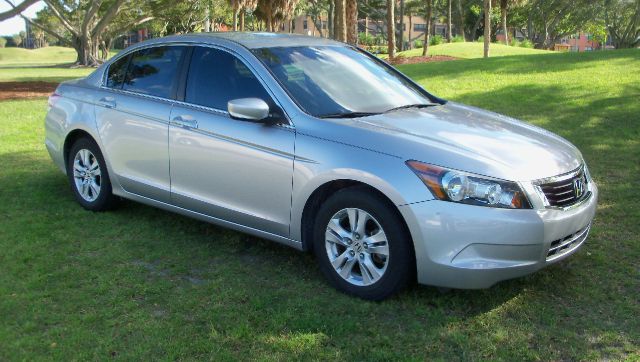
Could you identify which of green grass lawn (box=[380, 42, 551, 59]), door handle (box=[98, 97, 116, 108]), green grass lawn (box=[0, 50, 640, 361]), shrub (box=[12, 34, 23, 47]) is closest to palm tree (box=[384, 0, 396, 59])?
green grass lawn (box=[380, 42, 551, 59])

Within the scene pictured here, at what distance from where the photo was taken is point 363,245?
411 centimetres

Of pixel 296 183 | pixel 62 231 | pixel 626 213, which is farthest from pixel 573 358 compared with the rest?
pixel 62 231

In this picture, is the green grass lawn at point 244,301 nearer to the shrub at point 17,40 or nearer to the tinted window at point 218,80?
the tinted window at point 218,80

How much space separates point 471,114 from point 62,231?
362 cm

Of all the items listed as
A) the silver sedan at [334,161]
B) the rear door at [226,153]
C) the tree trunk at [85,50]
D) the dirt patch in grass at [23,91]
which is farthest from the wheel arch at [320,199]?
the tree trunk at [85,50]

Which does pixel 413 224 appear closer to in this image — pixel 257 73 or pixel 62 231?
pixel 257 73

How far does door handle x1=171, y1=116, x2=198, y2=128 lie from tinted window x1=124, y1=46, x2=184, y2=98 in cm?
32

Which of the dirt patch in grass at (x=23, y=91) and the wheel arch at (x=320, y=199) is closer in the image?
the wheel arch at (x=320, y=199)

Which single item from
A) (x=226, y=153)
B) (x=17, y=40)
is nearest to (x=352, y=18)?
(x=226, y=153)

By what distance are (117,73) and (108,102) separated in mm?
382

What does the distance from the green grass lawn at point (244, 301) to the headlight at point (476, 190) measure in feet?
2.45

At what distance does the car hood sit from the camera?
387 centimetres

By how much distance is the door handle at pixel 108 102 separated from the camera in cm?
570

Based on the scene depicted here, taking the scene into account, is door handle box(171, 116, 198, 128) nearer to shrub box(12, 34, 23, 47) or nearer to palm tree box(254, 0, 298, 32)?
palm tree box(254, 0, 298, 32)
